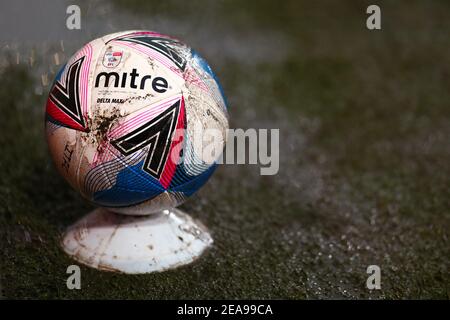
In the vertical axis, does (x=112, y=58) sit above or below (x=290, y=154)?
above

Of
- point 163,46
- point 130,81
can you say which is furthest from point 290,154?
point 130,81

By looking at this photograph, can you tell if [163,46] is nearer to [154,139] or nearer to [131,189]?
[154,139]

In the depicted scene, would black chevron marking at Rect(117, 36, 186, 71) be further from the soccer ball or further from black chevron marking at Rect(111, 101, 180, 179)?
black chevron marking at Rect(111, 101, 180, 179)

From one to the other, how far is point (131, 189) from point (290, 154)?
2.46 meters

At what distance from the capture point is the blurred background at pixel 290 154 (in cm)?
404

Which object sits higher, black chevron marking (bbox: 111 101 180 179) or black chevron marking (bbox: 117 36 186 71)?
black chevron marking (bbox: 117 36 186 71)

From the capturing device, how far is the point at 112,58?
11.9 ft

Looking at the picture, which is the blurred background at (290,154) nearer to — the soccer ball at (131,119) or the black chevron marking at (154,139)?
the soccer ball at (131,119)

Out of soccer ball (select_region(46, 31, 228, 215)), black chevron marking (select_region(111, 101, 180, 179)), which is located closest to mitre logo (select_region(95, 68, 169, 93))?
soccer ball (select_region(46, 31, 228, 215))

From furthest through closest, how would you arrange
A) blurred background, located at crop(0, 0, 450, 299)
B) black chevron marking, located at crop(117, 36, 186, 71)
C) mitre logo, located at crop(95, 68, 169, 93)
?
blurred background, located at crop(0, 0, 450, 299), black chevron marking, located at crop(117, 36, 186, 71), mitre logo, located at crop(95, 68, 169, 93)

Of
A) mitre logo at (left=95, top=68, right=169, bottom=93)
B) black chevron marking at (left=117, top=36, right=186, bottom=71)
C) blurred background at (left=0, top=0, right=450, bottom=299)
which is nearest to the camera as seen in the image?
mitre logo at (left=95, top=68, right=169, bottom=93)

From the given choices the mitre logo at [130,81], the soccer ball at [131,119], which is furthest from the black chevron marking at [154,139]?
the mitre logo at [130,81]

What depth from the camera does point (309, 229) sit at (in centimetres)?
468

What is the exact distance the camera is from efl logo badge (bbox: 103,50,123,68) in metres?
3.59
